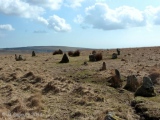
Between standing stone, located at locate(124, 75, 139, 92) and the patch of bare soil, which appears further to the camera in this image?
standing stone, located at locate(124, 75, 139, 92)

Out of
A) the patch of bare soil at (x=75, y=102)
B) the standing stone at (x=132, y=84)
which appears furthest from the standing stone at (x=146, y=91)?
the standing stone at (x=132, y=84)

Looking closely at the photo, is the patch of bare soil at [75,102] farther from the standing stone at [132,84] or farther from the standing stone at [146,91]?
the standing stone at [132,84]

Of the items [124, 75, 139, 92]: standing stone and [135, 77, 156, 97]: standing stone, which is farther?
[124, 75, 139, 92]: standing stone

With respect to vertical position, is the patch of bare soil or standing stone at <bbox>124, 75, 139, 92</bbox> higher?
standing stone at <bbox>124, 75, 139, 92</bbox>

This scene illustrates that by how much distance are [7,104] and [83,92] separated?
14.8 feet

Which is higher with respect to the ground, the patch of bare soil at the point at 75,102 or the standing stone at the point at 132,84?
the standing stone at the point at 132,84

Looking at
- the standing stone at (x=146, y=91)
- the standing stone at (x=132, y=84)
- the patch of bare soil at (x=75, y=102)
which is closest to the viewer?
the patch of bare soil at (x=75, y=102)

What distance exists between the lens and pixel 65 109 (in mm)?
13453

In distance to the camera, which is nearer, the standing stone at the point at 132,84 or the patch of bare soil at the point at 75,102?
the patch of bare soil at the point at 75,102

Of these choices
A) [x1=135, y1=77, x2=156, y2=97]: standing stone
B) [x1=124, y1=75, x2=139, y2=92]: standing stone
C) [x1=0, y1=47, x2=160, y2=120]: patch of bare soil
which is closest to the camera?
[x1=0, y1=47, x2=160, y2=120]: patch of bare soil

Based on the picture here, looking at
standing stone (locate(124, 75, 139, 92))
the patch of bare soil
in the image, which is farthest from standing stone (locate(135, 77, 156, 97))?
standing stone (locate(124, 75, 139, 92))

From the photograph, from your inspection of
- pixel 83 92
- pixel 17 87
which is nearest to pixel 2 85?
pixel 17 87

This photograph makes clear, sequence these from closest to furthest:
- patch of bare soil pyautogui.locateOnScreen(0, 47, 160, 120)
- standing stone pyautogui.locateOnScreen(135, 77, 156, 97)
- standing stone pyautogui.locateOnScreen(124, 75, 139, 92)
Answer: patch of bare soil pyautogui.locateOnScreen(0, 47, 160, 120), standing stone pyautogui.locateOnScreen(135, 77, 156, 97), standing stone pyautogui.locateOnScreen(124, 75, 139, 92)

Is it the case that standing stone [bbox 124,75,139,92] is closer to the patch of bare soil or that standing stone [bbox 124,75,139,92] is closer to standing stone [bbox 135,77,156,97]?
the patch of bare soil
